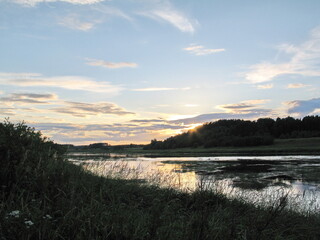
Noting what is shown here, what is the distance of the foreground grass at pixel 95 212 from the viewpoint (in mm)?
4980

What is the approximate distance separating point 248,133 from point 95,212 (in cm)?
14083

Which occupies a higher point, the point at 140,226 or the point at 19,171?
the point at 19,171

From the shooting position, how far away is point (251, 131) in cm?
13975

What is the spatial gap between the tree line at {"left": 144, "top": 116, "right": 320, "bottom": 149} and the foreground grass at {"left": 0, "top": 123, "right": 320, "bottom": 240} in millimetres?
111018

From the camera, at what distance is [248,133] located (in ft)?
457

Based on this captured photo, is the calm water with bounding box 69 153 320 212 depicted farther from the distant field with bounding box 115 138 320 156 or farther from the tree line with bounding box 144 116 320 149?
the tree line with bounding box 144 116 320 149

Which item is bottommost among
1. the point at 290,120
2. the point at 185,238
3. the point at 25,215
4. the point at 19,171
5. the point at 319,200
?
the point at 319,200

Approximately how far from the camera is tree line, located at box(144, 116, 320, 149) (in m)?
121

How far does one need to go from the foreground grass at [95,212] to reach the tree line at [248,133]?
111018 mm

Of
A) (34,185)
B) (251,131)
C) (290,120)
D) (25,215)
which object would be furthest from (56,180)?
(290,120)

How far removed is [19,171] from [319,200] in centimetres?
1368

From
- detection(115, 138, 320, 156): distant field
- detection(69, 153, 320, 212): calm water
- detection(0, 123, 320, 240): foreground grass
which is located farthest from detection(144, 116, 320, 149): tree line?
detection(0, 123, 320, 240): foreground grass

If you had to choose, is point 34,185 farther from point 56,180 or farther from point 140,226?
point 140,226

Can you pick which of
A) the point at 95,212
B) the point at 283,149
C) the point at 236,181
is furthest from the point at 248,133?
the point at 95,212
